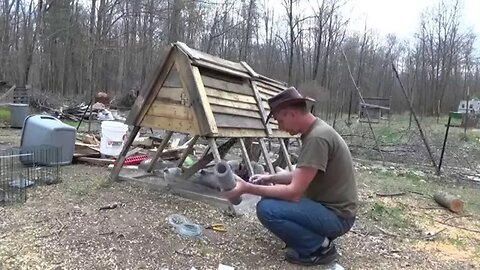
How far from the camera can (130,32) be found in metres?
27.2

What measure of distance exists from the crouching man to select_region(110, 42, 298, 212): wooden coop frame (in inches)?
55.4

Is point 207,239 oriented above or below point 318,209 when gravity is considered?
below

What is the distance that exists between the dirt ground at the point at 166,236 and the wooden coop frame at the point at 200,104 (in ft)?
1.69

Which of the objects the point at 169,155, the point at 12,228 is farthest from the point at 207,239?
the point at 169,155

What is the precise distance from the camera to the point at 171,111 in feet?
16.3

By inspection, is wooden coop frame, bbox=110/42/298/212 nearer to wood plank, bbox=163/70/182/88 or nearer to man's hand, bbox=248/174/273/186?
wood plank, bbox=163/70/182/88

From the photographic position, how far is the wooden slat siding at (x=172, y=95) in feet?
16.0

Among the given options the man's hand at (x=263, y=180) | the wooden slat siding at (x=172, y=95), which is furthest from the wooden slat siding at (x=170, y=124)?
the man's hand at (x=263, y=180)

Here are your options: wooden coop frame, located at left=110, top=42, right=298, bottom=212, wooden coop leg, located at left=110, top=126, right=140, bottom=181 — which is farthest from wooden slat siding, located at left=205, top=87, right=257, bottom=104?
wooden coop leg, located at left=110, top=126, right=140, bottom=181

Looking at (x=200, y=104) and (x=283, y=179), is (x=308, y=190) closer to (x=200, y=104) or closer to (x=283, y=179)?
(x=283, y=179)

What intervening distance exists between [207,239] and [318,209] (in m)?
1.11

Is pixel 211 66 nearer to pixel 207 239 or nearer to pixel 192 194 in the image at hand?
pixel 192 194

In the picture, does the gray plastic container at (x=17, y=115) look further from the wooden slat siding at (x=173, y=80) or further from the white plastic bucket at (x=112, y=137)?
the wooden slat siding at (x=173, y=80)

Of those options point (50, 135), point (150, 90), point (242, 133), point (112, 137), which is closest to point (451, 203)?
point (242, 133)
